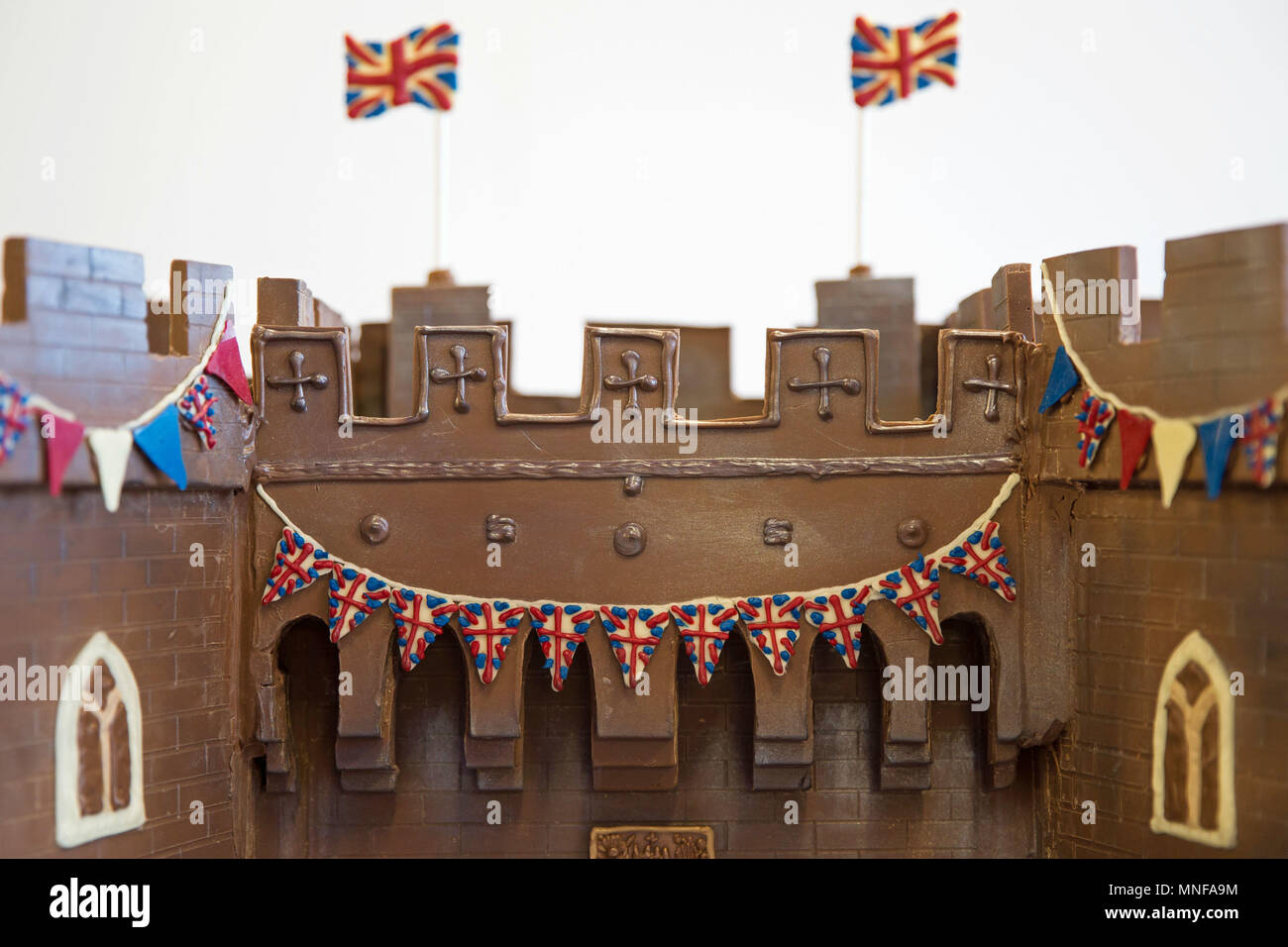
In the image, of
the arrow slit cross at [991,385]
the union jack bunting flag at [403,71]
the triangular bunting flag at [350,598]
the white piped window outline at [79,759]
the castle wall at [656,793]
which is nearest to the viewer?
the white piped window outline at [79,759]

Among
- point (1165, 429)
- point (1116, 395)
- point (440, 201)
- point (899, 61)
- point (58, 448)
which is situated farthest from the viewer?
point (440, 201)

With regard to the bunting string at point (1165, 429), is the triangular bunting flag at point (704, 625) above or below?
below

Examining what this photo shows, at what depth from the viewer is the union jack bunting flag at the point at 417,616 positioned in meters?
5.44

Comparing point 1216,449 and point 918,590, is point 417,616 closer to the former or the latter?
point 918,590

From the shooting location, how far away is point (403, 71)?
25.5ft

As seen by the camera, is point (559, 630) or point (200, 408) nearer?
point (200, 408)

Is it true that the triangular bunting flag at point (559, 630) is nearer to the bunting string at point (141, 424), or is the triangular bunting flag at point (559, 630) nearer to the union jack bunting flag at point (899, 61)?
the bunting string at point (141, 424)

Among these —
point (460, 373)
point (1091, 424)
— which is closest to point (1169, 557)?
point (1091, 424)

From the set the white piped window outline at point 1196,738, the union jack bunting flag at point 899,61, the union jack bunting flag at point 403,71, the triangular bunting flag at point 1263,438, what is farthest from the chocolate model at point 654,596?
the union jack bunting flag at point 403,71

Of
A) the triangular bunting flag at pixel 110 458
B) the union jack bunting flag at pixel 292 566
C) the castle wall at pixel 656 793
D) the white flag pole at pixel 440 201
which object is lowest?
the castle wall at pixel 656 793

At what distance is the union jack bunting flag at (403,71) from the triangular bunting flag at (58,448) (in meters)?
4.01

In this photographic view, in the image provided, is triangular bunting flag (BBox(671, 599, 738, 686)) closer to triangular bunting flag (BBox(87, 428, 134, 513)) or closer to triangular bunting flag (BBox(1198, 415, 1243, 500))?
triangular bunting flag (BBox(1198, 415, 1243, 500))

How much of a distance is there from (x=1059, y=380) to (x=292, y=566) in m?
3.81

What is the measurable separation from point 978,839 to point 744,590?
1.86 meters
